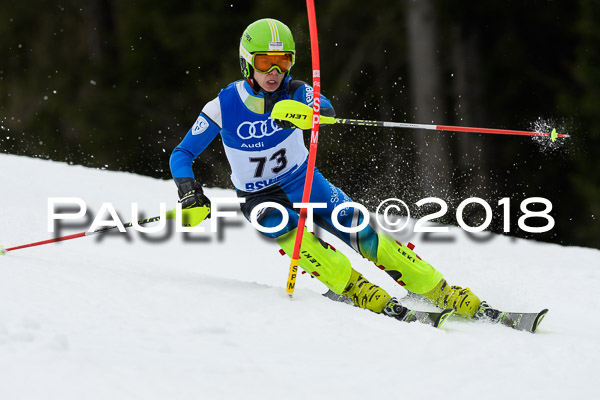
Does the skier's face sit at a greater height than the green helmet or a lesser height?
lesser

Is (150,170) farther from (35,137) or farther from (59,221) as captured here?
(59,221)

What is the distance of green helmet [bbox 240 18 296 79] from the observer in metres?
4.17

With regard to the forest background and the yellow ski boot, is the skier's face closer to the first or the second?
the yellow ski boot

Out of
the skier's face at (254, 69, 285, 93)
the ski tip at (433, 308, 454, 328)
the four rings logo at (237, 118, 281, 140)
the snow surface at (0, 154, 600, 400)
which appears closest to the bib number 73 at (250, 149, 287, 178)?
the four rings logo at (237, 118, 281, 140)

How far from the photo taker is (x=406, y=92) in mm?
15555

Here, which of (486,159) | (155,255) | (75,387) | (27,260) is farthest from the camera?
(486,159)

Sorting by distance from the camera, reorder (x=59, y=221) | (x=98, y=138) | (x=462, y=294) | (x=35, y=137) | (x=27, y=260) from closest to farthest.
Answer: (x=27, y=260), (x=462, y=294), (x=59, y=221), (x=98, y=138), (x=35, y=137)

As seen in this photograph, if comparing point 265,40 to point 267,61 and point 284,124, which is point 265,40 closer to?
point 267,61

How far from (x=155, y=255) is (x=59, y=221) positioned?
103 centimetres

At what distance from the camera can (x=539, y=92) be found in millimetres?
14023

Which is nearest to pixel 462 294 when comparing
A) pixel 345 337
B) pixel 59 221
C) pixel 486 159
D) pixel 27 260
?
pixel 345 337

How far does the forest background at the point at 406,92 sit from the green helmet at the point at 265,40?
6.48 metres

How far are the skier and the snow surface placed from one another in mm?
258

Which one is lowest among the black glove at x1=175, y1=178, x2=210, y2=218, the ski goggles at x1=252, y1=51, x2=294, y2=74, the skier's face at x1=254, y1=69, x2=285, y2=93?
the black glove at x1=175, y1=178, x2=210, y2=218
